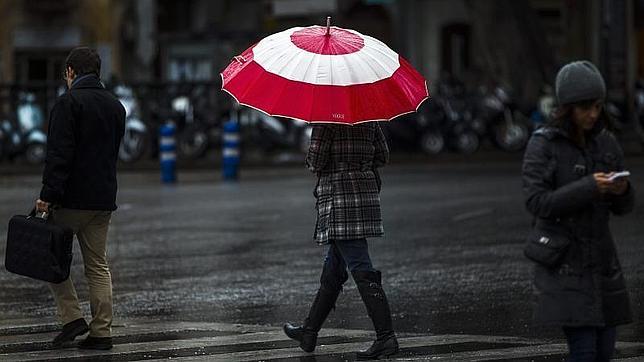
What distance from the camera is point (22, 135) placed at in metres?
32.3

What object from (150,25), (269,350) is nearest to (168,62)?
(150,25)

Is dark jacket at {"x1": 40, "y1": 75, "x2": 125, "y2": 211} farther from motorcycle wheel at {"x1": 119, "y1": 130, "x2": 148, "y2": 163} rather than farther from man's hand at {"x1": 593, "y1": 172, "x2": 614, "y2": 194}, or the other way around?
motorcycle wheel at {"x1": 119, "y1": 130, "x2": 148, "y2": 163}

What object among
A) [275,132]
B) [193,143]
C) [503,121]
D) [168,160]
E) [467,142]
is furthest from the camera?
[503,121]

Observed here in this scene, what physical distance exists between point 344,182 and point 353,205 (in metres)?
0.14

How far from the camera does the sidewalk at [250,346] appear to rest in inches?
365

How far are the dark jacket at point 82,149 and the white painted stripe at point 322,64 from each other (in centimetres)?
113

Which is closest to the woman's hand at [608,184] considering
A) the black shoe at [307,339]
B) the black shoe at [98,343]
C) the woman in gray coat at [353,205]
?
the woman in gray coat at [353,205]

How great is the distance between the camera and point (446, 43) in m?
45.5

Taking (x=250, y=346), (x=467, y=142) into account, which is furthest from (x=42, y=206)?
(x=467, y=142)

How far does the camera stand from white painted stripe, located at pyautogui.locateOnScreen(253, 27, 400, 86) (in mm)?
8727

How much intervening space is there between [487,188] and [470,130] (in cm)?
992

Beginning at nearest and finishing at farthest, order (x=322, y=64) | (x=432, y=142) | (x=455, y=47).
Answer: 1. (x=322, y=64)
2. (x=432, y=142)
3. (x=455, y=47)

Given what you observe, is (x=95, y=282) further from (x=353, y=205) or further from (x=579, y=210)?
(x=579, y=210)

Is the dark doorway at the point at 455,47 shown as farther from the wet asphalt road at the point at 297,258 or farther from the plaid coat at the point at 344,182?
the plaid coat at the point at 344,182
